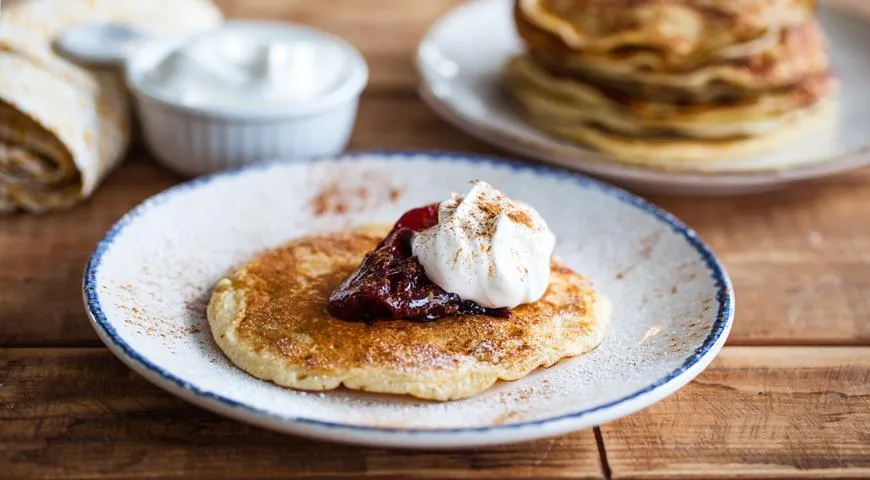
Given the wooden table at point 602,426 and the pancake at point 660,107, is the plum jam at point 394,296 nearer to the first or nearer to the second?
the wooden table at point 602,426

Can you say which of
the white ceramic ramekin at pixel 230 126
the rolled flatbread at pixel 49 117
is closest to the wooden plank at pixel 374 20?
the white ceramic ramekin at pixel 230 126

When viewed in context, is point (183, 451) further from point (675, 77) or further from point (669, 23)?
point (669, 23)

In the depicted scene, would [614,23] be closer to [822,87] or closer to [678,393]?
[822,87]

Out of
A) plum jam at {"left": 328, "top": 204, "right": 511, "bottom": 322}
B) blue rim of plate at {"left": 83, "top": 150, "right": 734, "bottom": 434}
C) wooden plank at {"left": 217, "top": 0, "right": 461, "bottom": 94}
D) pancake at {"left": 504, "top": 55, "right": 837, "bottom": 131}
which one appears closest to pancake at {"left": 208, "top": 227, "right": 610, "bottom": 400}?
plum jam at {"left": 328, "top": 204, "right": 511, "bottom": 322}

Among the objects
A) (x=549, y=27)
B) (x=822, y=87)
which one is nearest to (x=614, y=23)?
(x=549, y=27)

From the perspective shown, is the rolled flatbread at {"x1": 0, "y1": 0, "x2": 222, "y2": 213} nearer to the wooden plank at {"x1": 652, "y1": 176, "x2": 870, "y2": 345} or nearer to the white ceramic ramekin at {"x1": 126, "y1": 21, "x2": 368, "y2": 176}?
the white ceramic ramekin at {"x1": 126, "y1": 21, "x2": 368, "y2": 176}
